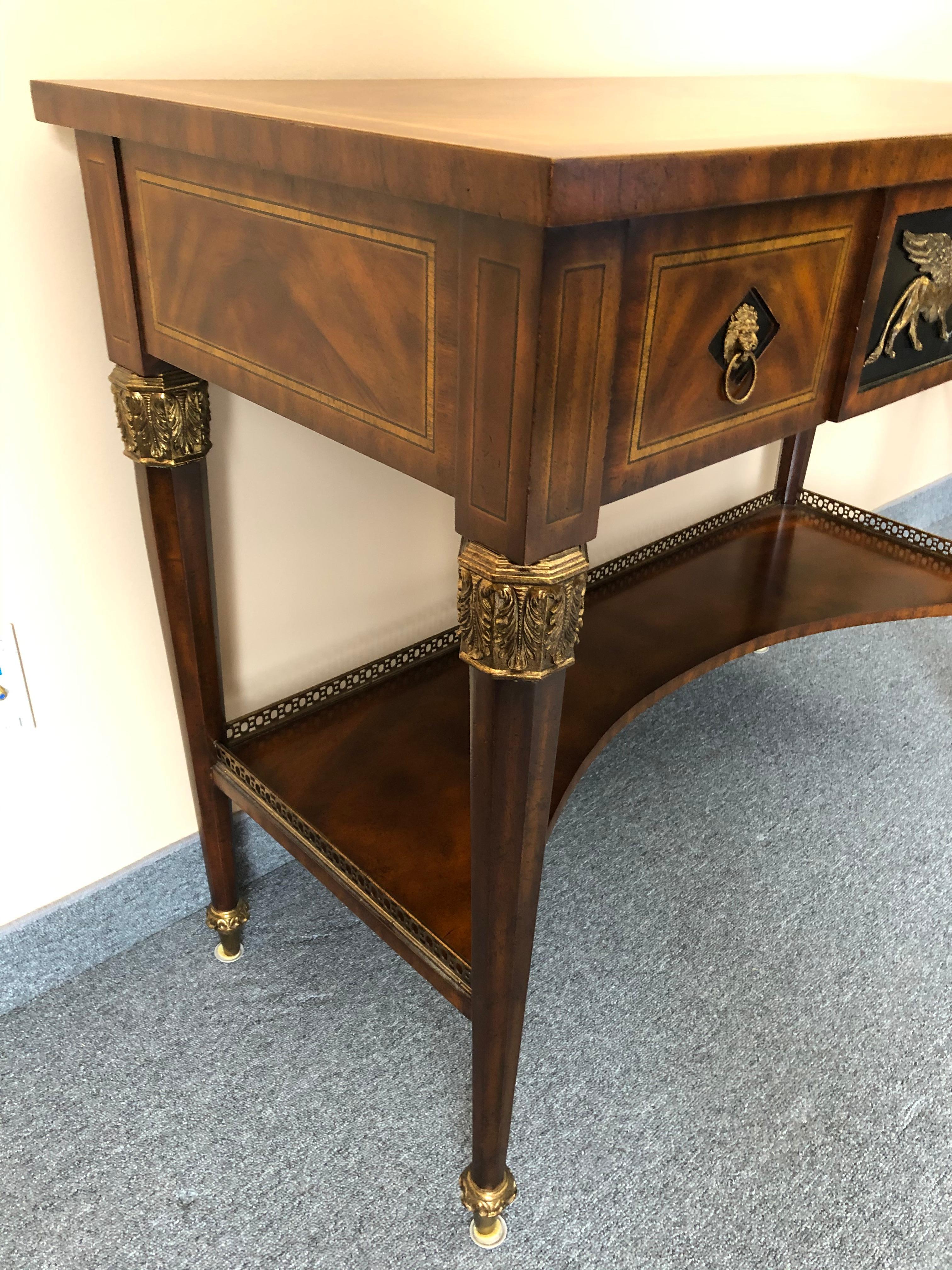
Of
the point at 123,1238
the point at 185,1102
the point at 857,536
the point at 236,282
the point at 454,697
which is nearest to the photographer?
the point at 236,282

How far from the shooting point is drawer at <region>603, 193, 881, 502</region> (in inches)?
19.7

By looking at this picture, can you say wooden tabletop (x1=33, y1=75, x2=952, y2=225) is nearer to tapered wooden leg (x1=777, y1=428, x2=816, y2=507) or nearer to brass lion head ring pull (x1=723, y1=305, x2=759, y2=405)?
brass lion head ring pull (x1=723, y1=305, x2=759, y2=405)

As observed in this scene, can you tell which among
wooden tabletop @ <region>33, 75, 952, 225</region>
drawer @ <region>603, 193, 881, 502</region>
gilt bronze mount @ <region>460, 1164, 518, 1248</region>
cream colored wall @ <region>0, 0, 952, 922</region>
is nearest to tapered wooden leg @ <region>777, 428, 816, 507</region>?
cream colored wall @ <region>0, 0, 952, 922</region>

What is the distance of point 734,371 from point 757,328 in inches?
1.1

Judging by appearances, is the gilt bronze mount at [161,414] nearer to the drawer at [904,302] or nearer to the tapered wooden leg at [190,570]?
the tapered wooden leg at [190,570]

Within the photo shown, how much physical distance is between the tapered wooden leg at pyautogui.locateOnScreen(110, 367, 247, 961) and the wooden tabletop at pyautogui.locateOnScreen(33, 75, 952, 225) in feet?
0.67

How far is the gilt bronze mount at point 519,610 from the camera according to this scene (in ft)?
1.70

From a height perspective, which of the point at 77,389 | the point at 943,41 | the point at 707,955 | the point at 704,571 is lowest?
the point at 707,955

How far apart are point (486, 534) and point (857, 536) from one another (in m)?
1.16

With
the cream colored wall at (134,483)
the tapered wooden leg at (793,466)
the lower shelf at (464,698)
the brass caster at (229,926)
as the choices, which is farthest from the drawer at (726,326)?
the tapered wooden leg at (793,466)

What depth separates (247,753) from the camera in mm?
1014

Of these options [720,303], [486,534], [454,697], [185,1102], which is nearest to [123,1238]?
[185,1102]

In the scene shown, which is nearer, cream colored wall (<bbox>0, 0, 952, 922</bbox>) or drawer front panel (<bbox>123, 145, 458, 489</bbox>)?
drawer front panel (<bbox>123, 145, 458, 489</bbox>)

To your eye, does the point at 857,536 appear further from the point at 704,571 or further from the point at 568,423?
the point at 568,423
